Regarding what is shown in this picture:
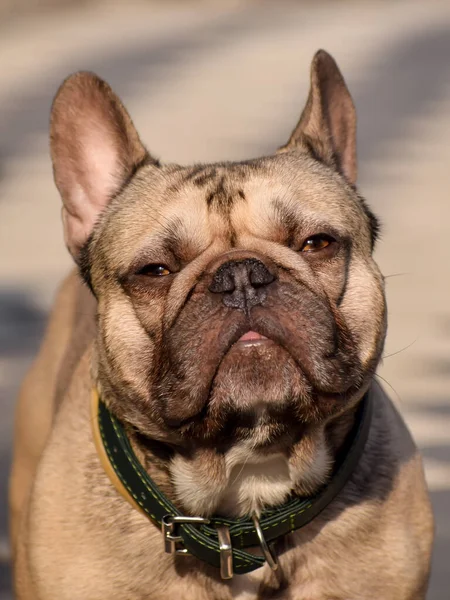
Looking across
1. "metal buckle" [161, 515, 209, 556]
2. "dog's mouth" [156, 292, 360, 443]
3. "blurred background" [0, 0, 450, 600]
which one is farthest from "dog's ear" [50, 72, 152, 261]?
"blurred background" [0, 0, 450, 600]

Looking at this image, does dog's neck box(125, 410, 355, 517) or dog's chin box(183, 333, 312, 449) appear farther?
dog's neck box(125, 410, 355, 517)

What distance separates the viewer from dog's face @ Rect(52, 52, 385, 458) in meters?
3.53

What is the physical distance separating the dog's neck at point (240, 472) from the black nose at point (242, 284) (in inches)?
17.2

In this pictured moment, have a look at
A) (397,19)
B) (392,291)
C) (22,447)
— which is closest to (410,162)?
(392,291)

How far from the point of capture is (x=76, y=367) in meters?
4.58

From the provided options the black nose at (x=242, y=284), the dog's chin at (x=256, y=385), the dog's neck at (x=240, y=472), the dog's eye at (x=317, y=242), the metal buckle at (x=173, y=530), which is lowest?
the metal buckle at (x=173, y=530)

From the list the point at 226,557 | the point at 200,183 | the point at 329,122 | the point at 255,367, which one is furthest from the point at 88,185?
the point at 226,557

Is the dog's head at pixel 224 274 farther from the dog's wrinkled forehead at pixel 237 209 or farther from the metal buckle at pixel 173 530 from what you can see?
the metal buckle at pixel 173 530

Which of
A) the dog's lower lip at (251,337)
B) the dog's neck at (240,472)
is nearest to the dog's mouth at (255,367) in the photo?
the dog's lower lip at (251,337)

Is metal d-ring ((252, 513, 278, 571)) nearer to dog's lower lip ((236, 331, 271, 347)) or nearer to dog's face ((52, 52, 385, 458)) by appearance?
dog's face ((52, 52, 385, 458))

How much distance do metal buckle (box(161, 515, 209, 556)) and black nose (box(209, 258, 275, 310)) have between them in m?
0.67

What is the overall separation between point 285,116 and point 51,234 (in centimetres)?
292

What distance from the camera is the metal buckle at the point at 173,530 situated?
12.4 ft

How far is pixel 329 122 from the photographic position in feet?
14.6
